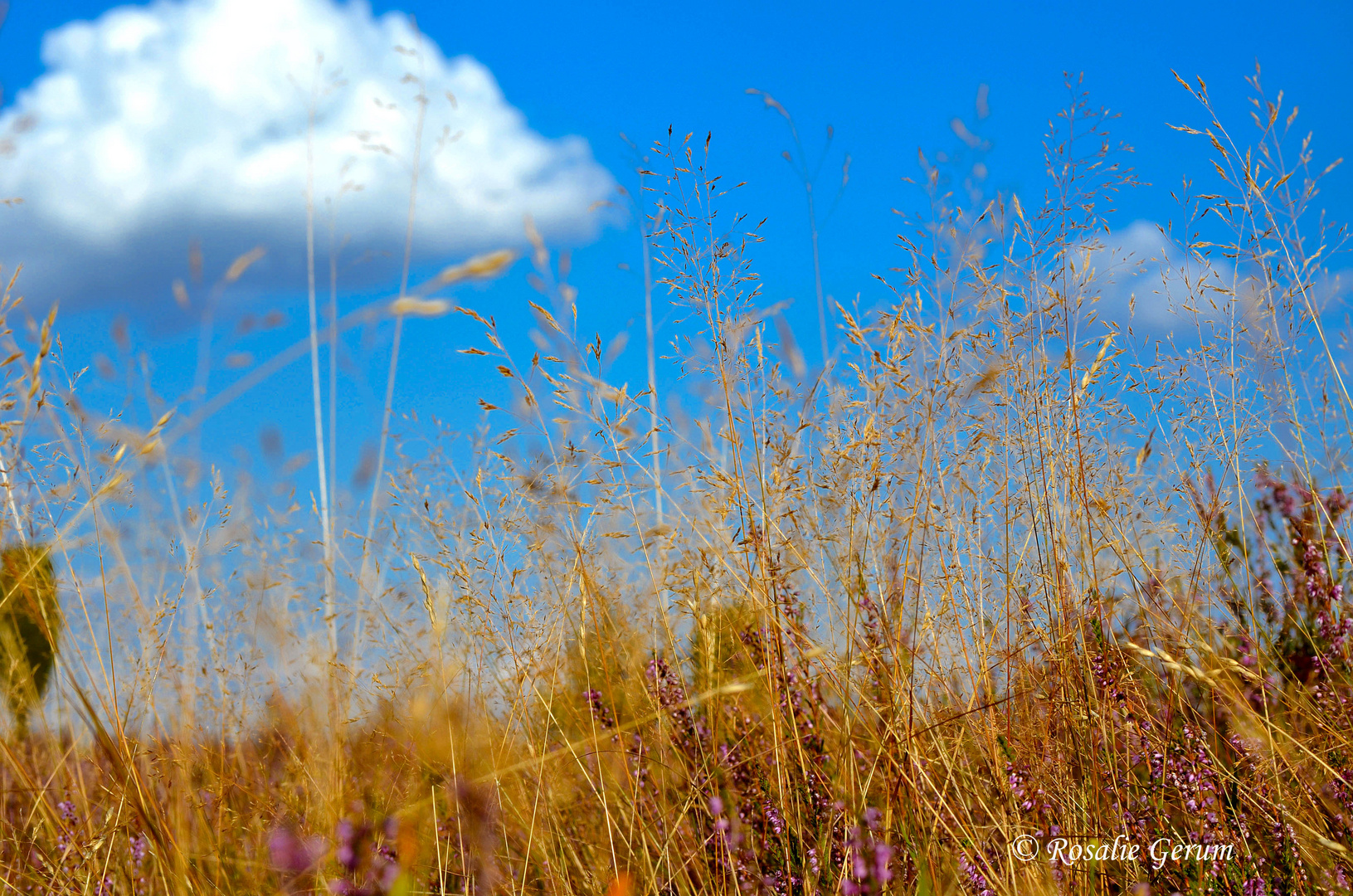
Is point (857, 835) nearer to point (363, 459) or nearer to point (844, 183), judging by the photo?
point (363, 459)

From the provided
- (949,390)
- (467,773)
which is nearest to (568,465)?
(467,773)

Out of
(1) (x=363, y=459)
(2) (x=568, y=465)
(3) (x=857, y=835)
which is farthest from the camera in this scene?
(2) (x=568, y=465)

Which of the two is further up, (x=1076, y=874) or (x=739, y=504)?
(x=739, y=504)

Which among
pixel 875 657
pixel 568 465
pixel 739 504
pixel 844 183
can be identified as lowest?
pixel 875 657

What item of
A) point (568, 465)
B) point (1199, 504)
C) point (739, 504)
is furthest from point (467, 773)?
point (1199, 504)

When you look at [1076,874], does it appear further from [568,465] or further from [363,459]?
[363,459]

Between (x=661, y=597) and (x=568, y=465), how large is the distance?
0.42 meters

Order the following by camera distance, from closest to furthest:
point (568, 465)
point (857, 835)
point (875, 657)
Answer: point (857, 835) < point (875, 657) < point (568, 465)

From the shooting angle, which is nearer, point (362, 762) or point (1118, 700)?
point (1118, 700)

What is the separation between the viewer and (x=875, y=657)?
1.83 m

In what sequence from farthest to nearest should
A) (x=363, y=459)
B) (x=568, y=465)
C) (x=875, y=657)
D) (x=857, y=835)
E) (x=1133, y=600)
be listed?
(x=1133, y=600)
(x=568, y=465)
(x=363, y=459)
(x=875, y=657)
(x=857, y=835)

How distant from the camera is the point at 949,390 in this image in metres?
2.00

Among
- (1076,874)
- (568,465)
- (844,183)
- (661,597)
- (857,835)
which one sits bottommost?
(1076,874)

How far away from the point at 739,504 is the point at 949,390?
1.87ft
